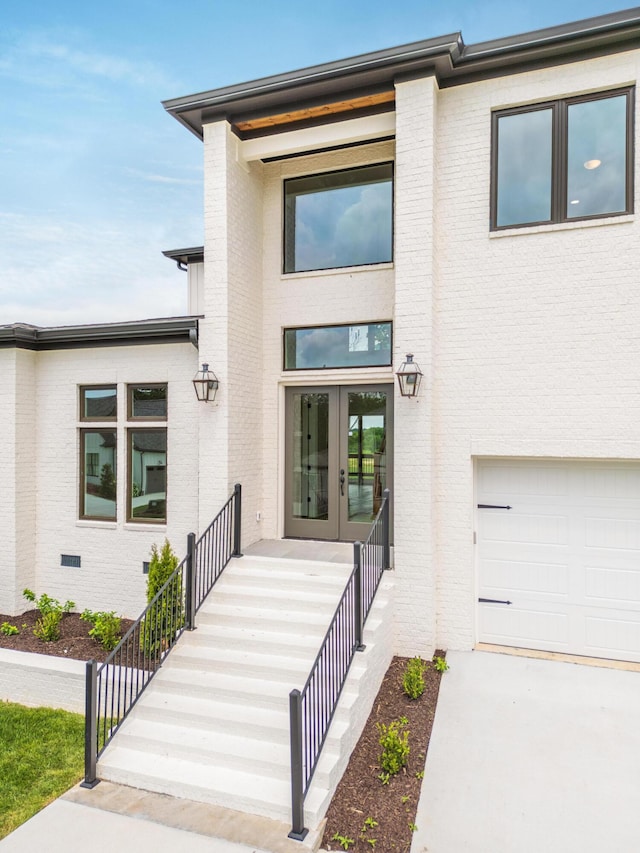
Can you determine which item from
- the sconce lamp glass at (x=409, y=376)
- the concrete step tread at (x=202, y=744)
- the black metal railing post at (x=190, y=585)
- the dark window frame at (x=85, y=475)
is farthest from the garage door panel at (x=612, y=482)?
the dark window frame at (x=85, y=475)

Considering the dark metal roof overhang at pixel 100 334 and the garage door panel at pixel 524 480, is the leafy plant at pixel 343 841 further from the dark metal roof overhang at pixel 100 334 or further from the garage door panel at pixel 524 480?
the dark metal roof overhang at pixel 100 334

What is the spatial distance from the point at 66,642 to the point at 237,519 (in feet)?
8.90

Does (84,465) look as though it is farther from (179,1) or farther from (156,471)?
(179,1)

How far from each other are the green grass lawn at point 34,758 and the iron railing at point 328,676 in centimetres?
177

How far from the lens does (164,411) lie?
8.21 metres

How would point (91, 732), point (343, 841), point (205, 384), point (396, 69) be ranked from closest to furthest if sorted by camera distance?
point (343, 841) < point (91, 732) < point (396, 69) < point (205, 384)

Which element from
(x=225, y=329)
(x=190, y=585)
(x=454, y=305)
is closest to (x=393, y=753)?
(x=190, y=585)

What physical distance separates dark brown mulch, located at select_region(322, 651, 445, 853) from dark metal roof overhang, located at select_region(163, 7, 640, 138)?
6925 millimetres

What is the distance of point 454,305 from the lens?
6512 mm

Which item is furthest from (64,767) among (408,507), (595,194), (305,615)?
(595,194)

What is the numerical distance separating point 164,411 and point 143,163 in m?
24.8

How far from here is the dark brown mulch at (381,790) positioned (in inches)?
148

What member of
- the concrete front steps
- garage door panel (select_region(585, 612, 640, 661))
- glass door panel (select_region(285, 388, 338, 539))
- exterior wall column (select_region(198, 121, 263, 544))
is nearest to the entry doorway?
glass door panel (select_region(285, 388, 338, 539))

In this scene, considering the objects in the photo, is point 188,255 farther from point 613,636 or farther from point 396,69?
point 613,636
